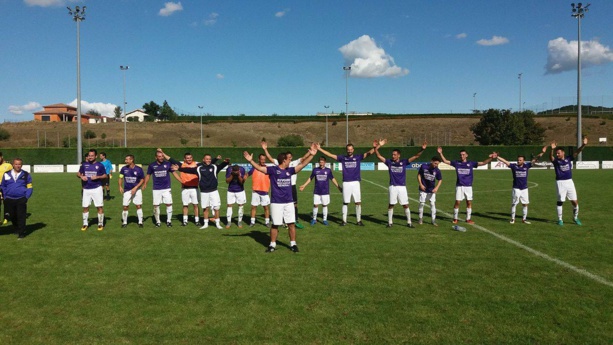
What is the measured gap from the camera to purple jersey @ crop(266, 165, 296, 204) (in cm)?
959

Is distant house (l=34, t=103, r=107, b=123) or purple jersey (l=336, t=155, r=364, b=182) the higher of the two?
distant house (l=34, t=103, r=107, b=123)

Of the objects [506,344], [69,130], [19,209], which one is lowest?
[506,344]

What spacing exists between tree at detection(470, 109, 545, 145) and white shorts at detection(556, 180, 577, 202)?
68.4 meters

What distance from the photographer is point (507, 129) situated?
251 feet

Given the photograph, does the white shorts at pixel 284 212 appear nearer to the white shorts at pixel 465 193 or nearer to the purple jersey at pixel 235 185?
the purple jersey at pixel 235 185

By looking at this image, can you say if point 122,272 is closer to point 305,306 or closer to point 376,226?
point 305,306

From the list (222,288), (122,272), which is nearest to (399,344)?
(222,288)

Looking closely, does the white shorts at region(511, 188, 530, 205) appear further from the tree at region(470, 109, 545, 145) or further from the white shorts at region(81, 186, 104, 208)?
the tree at region(470, 109, 545, 145)

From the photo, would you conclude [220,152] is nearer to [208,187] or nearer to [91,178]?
[208,187]

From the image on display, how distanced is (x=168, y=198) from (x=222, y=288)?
6.63 metres

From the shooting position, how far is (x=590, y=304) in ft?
21.0

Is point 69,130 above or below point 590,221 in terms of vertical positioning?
above

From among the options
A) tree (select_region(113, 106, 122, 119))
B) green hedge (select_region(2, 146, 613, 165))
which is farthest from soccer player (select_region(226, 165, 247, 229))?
tree (select_region(113, 106, 122, 119))

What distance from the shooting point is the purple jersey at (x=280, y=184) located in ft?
31.5
